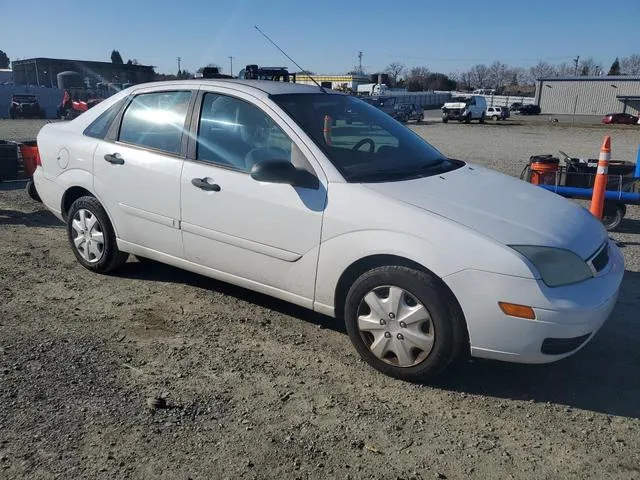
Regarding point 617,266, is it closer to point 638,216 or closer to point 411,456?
point 411,456

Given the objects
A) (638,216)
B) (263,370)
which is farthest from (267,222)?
(638,216)

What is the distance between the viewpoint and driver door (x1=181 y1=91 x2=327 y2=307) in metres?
3.56

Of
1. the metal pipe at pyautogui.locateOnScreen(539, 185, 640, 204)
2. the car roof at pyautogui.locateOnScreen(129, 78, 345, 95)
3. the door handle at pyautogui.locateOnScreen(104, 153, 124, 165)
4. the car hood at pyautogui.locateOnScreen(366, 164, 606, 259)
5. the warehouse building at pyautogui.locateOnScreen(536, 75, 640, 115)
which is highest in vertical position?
the warehouse building at pyautogui.locateOnScreen(536, 75, 640, 115)

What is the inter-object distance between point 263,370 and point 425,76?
12024 cm

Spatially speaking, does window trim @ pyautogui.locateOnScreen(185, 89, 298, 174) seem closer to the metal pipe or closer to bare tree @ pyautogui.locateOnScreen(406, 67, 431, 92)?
the metal pipe

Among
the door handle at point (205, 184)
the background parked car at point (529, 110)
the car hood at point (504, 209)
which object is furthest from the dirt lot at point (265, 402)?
the background parked car at point (529, 110)

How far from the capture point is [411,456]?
2.66m

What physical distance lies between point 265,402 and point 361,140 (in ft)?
6.77

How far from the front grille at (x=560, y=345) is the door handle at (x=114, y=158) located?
133 inches

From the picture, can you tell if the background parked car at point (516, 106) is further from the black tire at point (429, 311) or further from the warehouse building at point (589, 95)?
the black tire at point (429, 311)

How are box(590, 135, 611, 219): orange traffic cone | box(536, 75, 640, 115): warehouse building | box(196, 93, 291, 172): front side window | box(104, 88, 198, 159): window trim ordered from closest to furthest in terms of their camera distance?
box(196, 93, 291, 172): front side window → box(104, 88, 198, 159): window trim → box(590, 135, 611, 219): orange traffic cone → box(536, 75, 640, 115): warehouse building

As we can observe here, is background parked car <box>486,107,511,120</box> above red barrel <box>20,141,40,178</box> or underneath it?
above

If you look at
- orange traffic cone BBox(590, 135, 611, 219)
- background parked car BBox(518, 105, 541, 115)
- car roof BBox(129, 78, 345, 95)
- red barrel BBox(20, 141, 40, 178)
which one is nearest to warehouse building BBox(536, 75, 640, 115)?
background parked car BBox(518, 105, 541, 115)

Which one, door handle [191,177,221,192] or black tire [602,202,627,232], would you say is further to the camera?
black tire [602,202,627,232]
